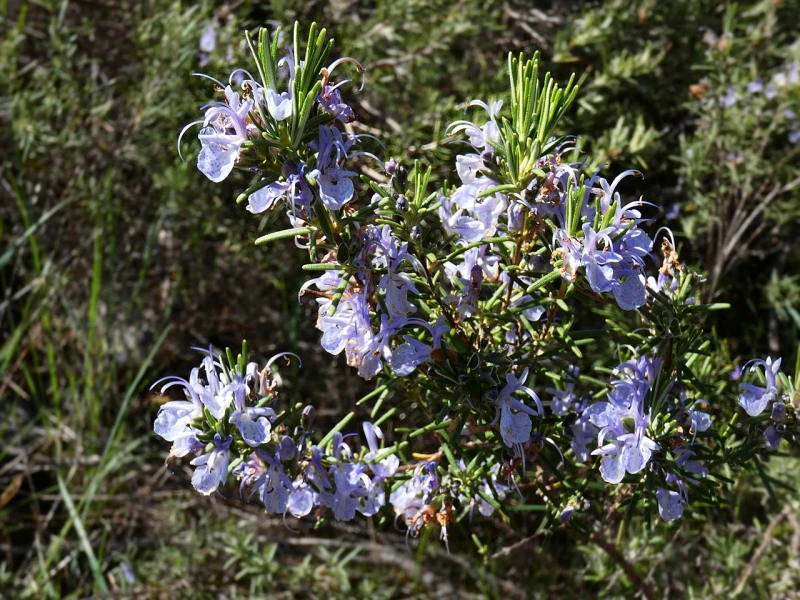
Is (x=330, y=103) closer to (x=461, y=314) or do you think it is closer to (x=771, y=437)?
(x=461, y=314)

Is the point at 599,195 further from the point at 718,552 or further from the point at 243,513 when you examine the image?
the point at 243,513

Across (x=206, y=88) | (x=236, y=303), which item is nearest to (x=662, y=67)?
(x=206, y=88)

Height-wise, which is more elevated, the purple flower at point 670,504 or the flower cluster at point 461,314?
the flower cluster at point 461,314

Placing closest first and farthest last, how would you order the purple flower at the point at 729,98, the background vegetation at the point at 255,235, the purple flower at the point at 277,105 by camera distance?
the purple flower at the point at 277,105 < the background vegetation at the point at 255,235 < the purple flower at the point at 729,98

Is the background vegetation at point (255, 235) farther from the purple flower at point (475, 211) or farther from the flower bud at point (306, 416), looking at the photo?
the flower bud at point (306, 416)

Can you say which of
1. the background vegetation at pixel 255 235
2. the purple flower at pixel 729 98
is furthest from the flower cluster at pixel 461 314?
the purple flower at pixel 729 98

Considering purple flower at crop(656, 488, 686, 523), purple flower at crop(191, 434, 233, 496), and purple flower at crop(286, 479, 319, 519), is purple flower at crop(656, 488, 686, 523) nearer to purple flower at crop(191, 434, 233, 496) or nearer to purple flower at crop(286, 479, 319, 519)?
purple flower at crop(286, 479, 319, 519)

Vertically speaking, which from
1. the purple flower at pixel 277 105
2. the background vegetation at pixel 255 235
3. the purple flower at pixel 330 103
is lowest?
the background vegetation at pixel 255 235

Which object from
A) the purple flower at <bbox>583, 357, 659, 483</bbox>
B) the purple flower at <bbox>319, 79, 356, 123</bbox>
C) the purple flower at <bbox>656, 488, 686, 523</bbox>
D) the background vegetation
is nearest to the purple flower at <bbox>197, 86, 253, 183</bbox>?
the purple flower at <bbox>319, 79, 356, 123</bbox>
